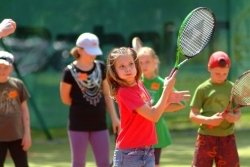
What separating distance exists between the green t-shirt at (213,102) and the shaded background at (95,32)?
6.12 m

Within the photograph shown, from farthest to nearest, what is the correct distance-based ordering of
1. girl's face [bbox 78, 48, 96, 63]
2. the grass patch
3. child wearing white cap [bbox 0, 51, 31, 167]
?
1. the grass patch
2. girl's face [bbox 78, 48, 96, 63]
3. child wearing white cap [bbox 0, 51, 31, 167]

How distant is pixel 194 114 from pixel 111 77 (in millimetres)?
1488

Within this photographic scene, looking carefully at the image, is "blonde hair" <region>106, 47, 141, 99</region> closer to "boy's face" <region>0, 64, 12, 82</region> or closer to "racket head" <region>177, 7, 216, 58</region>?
"racket head" <region>177, 7, 216, 58</region>

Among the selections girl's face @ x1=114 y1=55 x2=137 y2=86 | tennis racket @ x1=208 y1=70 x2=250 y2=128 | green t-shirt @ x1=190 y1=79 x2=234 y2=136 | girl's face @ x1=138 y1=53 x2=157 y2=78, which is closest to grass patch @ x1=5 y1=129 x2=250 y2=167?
girl's face @ x1=138 y1=53 x2=157 y2=78

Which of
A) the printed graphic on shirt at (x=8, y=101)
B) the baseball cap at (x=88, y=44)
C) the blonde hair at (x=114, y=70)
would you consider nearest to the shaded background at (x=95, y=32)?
the baseball cap at (x=88, y=44)

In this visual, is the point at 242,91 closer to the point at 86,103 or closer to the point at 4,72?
the point at 86,103

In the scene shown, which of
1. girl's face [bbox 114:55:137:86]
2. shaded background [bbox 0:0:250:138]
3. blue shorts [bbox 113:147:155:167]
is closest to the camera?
girl's face [bbox 114:55:137:86]

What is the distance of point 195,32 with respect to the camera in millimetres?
6238

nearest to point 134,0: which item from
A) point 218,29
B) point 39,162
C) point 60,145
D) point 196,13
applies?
point 218,29

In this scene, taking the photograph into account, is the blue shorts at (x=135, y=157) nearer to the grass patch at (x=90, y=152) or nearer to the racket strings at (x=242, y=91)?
the racket strings at (x=242, y=91)

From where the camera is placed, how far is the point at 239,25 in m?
14.8

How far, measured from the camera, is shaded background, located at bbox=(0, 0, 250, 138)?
1323cm

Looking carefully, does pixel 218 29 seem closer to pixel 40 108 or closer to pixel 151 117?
pixel 40 108

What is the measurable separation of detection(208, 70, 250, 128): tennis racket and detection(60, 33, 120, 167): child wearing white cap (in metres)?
1.56
